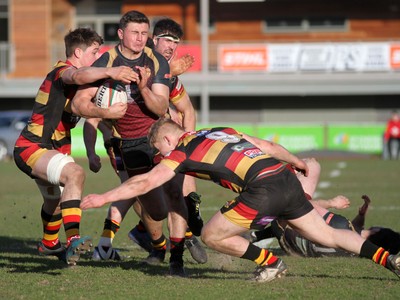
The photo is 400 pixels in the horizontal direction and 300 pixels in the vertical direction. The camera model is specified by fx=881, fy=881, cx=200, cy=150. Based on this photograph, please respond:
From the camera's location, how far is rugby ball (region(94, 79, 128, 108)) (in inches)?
294

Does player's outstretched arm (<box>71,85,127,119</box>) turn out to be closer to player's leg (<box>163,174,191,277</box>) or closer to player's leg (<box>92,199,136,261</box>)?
player's leg (<box>163,174,191,277</box>)

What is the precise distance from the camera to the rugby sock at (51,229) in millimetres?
8336

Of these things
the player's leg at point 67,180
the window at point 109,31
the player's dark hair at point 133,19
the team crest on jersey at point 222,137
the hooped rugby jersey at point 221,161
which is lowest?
the player's leg at point 67,180

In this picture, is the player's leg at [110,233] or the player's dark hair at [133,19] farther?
the player's leg at [110,233]

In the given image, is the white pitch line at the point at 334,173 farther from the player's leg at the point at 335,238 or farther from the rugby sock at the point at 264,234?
the player's leg at the point at 335,238

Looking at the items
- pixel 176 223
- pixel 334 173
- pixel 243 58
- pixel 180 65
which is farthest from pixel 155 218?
pixel 243 58

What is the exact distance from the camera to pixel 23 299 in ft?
20.8

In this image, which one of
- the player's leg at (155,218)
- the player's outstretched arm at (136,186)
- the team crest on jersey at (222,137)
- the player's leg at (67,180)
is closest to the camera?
the player's outstretched arm at (136,186)

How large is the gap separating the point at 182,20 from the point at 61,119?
29.9m

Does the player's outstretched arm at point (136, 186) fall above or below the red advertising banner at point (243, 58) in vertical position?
below

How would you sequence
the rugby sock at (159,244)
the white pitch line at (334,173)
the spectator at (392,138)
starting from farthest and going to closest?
the spectator at (392,138)
the white pitch line at (334,173)
the rugby sock at (159,244)

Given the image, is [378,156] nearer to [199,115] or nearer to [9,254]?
[199,115]

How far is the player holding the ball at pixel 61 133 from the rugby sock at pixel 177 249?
87cm

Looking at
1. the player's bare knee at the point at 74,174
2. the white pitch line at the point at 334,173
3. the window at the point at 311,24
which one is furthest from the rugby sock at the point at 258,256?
the window at the point at 311,24
